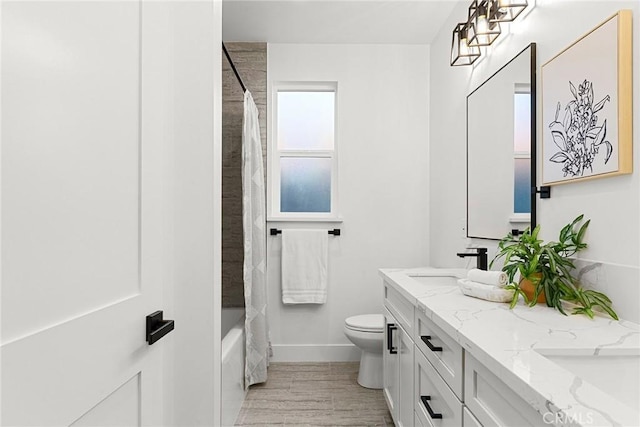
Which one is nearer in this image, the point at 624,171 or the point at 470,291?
the point at 624,171

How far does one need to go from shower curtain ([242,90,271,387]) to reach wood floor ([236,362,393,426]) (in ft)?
0.50

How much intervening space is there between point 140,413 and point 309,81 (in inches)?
109

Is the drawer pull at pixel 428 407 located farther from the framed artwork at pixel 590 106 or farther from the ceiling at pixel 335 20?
the ceiling at pixel 335 20

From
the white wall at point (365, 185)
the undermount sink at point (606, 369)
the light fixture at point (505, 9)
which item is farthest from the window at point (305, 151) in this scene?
the undermount sink at point (606, 369)

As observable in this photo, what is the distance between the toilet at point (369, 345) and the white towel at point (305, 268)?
470mm

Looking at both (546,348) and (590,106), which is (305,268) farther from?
(546,348)

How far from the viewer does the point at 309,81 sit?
3236 millimetres

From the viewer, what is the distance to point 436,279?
231 cm

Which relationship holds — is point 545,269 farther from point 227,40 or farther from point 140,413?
point 227,40

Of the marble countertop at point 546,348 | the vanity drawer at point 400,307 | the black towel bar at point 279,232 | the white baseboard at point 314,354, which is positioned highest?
the black towel bar at point 279,232

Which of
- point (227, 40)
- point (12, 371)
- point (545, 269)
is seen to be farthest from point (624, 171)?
point (227, 40)

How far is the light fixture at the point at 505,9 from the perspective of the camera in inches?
69.9

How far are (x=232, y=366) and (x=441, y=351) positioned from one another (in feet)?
4.07

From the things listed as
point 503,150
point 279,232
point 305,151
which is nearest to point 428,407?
point 503,150
